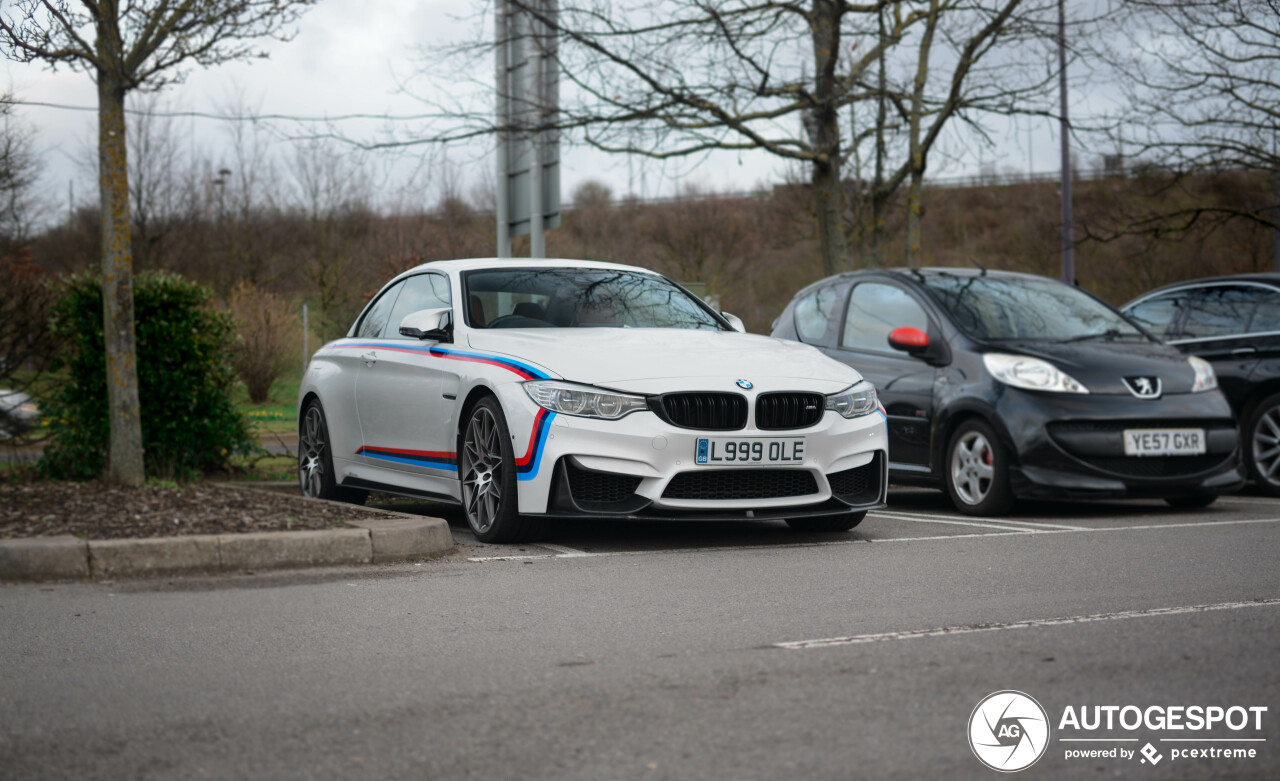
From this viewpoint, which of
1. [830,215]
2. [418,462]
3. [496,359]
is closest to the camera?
[496,359]

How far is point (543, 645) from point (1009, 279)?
6.55 m

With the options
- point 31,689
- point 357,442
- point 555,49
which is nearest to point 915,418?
point 357,442

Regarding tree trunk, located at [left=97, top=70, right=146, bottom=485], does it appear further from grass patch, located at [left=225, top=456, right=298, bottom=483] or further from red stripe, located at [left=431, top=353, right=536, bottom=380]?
grass patch, located at [left=225, top=456, right=298, bottom=483]

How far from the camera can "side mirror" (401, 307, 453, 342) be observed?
7738 mm

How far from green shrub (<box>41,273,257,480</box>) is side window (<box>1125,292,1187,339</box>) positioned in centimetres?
733

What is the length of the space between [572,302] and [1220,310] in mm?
5700

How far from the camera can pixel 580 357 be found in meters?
6.97

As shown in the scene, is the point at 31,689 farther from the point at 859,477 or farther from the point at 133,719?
the point at 859,477

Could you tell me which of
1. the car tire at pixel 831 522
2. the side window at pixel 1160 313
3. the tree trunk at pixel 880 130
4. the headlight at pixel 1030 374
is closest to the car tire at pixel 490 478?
the car tire at pixel 831 522

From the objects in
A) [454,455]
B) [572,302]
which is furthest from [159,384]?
[572,302]

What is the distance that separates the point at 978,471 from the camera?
8.74 metres

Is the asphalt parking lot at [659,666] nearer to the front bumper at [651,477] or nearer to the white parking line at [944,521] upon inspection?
the front bumper at [651,477]
